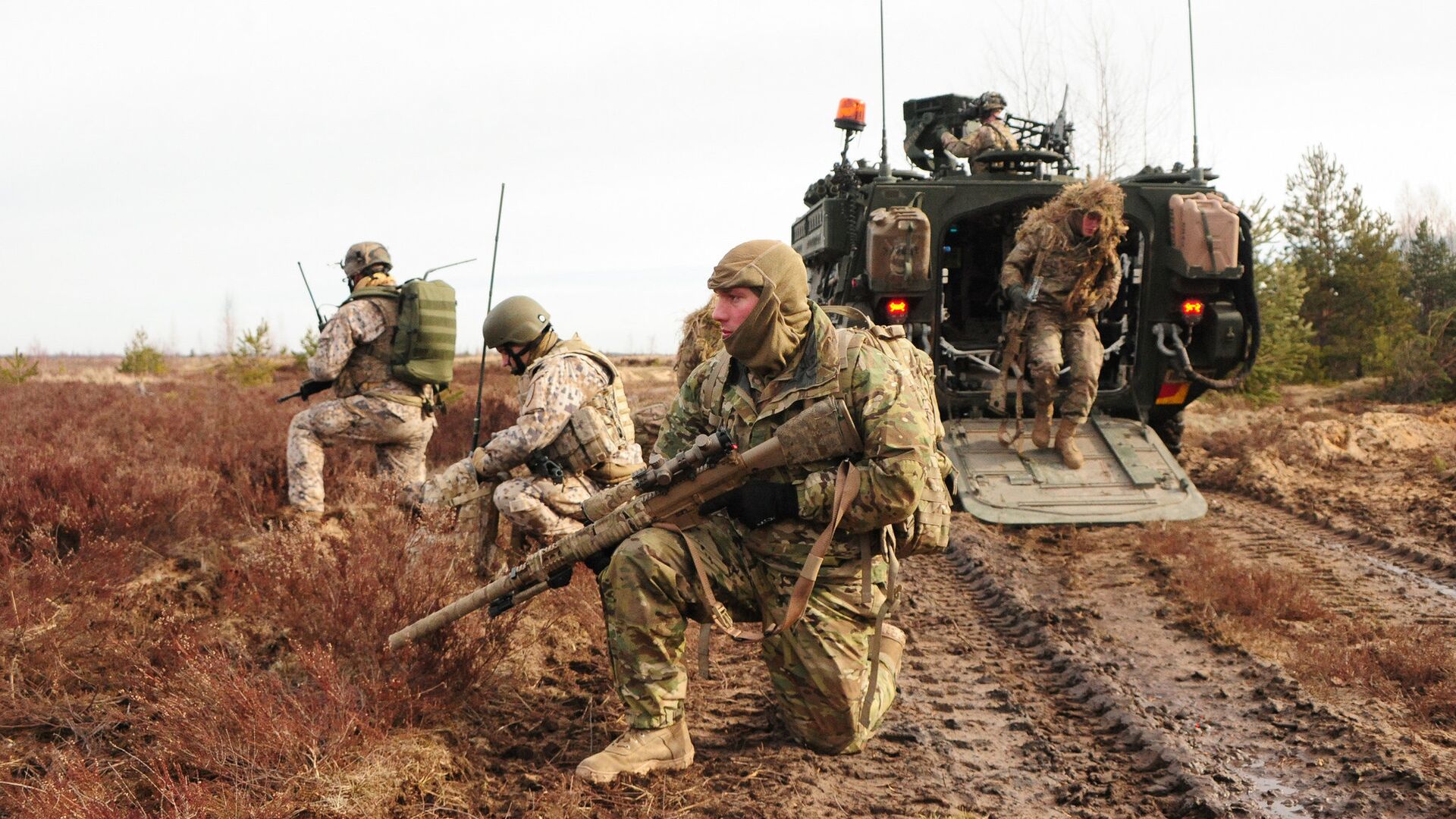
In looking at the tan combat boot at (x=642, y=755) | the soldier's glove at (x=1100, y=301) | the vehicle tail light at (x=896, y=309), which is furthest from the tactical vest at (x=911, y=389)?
the soldier's glove at (x=1100, y=301)

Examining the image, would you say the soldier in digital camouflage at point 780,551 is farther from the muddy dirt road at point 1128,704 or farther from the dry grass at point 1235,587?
the dry grass at point 1235,587

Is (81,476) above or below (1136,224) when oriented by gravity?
below

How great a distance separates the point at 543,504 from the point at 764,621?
1699 millimetres

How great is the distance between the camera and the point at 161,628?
4.27m

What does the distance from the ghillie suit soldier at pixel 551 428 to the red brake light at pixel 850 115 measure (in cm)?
487

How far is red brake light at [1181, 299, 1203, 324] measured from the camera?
26.7ft

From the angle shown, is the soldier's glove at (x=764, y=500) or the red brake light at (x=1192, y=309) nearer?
the soldier's glove at (x=764, y=500)

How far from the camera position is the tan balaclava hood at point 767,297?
3679 millimetres

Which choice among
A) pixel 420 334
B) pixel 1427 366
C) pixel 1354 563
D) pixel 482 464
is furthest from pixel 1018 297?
pixel 1427 366

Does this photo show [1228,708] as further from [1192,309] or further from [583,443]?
[1192,309]

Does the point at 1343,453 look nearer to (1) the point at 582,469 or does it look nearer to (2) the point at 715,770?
(1) the point at 582,469

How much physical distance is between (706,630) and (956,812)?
104cm

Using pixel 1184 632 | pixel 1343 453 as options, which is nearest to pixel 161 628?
pixel 1184 632

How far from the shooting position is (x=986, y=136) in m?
9.45
